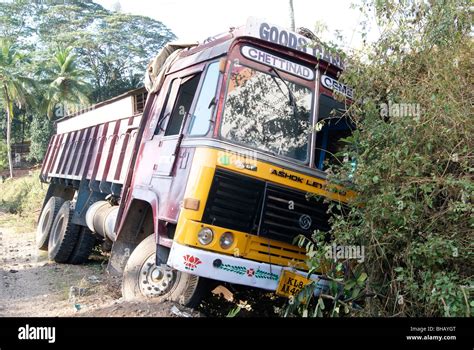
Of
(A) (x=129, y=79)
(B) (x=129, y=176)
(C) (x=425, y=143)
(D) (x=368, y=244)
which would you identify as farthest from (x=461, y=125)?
(A) (x=129, y=79)

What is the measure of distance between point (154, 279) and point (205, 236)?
0.98 metres

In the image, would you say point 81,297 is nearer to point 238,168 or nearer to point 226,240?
point 226,240

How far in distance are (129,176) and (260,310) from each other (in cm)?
217

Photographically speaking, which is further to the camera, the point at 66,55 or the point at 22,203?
the point at 66,55

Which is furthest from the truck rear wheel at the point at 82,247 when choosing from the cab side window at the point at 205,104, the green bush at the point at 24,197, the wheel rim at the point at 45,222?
the green bush at the point at 24,197

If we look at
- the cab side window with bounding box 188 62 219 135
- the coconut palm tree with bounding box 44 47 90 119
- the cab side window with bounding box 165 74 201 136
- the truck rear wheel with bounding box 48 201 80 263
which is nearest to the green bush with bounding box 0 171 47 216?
the coconut palm tree with bounding box 44 47 90 119

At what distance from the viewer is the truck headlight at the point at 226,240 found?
417 cm

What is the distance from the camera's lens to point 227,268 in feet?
13.5

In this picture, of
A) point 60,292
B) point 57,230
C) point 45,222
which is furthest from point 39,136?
point 60,292

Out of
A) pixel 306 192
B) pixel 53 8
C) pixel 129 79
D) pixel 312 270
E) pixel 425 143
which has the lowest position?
pixel 312 270

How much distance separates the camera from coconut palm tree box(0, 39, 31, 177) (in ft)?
82.0

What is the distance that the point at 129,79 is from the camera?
15797 mm

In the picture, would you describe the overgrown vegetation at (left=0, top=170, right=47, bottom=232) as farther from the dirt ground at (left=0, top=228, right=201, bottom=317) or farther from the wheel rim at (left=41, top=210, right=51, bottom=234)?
the dirt ground at (left=0, top=228, right=201, bottom=317)

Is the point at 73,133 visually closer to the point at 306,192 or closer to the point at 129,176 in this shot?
the point at 129,176
